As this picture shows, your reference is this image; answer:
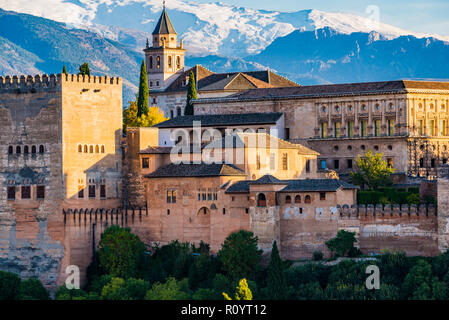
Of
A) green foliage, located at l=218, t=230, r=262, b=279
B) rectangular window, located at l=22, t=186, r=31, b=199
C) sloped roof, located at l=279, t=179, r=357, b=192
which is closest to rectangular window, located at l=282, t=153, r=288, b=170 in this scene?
sloped roof, located at l=279, t=179, r=357, b=192

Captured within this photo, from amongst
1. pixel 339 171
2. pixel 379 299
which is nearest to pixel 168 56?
pixel 339 171

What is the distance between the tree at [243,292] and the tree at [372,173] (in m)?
17.1

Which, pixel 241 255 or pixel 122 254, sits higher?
pixel 241 255

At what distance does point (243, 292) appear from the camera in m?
55.8

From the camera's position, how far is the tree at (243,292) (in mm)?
55562

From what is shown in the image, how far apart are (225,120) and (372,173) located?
1134 cm

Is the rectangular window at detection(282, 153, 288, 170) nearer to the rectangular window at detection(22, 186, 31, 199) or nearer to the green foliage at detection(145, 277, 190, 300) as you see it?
the green foliage at detection(145, 277, 190, 300)

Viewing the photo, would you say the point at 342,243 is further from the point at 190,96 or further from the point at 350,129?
the point at 190,96

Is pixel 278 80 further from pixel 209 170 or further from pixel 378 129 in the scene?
pixel 209 170

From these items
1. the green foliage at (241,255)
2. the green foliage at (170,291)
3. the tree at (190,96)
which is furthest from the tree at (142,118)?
the green foliage at (170,291)

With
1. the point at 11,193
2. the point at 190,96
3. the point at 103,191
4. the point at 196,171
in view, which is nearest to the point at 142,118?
the point at 190,96

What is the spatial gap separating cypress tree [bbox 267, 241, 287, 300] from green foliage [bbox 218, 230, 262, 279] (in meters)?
1.66

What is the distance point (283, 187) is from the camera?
2392 inches
